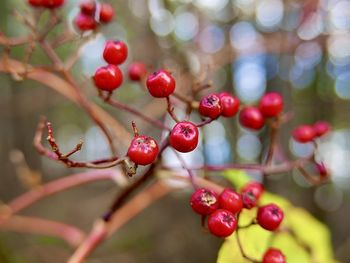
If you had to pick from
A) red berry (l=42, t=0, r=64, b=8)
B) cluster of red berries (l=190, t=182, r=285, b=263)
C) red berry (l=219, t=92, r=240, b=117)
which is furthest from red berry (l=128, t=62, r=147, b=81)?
cluster of red berries (l=190, t=182, r=285, b=263)

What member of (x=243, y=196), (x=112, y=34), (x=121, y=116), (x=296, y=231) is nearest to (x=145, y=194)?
(x=296, y=231)

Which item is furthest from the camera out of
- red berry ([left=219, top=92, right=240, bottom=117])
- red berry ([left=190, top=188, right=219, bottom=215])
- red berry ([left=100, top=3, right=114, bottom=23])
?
red berry ([left=100, top=3, right=114, bottom=23])

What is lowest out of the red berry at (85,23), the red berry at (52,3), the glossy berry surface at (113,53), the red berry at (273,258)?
the red berry at (273,258)

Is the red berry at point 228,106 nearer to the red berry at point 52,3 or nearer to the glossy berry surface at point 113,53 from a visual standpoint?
the glossy berry surface at point 113,53

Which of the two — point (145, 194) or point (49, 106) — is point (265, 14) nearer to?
point (145, 194)

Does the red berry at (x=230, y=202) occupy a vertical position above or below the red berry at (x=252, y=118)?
below

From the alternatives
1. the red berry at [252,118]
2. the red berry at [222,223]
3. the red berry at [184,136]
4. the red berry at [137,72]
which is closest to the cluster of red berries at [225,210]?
the red berry at [222,223]

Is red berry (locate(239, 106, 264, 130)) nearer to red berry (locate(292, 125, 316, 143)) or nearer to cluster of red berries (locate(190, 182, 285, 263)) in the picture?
red berry (locate(292, 125, 316, 143))
